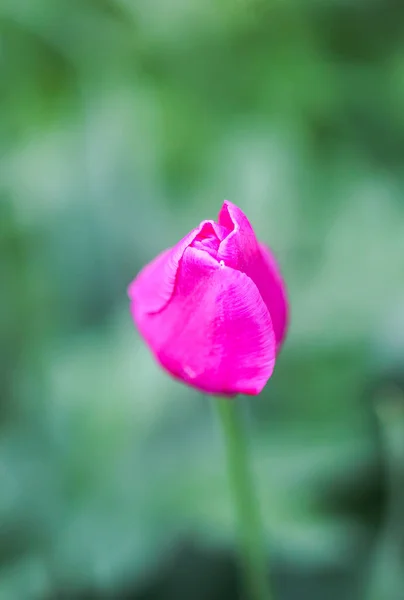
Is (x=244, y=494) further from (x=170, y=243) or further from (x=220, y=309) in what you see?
(x=170, y=243)

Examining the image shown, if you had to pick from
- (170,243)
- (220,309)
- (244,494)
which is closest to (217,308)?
(220,309)

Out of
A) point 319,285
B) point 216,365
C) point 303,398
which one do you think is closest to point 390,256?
point 319,285

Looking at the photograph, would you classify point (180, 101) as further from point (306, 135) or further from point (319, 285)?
point (319, 285)

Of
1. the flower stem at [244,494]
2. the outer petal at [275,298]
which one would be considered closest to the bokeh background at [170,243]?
the flower stem at [244,494]

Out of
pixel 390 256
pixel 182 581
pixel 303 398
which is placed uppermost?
pixel 390 256

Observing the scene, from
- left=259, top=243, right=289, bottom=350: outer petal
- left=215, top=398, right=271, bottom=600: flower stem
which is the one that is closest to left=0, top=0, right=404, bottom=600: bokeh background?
left=215, top=398, right=271, bottom=600: flower stem

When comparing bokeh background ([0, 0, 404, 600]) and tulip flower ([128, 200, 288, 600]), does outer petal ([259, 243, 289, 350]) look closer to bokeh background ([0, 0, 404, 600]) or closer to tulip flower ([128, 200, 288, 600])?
tulip flower ([128, 200, 288, 600])

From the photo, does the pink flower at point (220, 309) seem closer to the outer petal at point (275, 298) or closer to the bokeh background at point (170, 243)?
the outer petal at point (275, 298)
